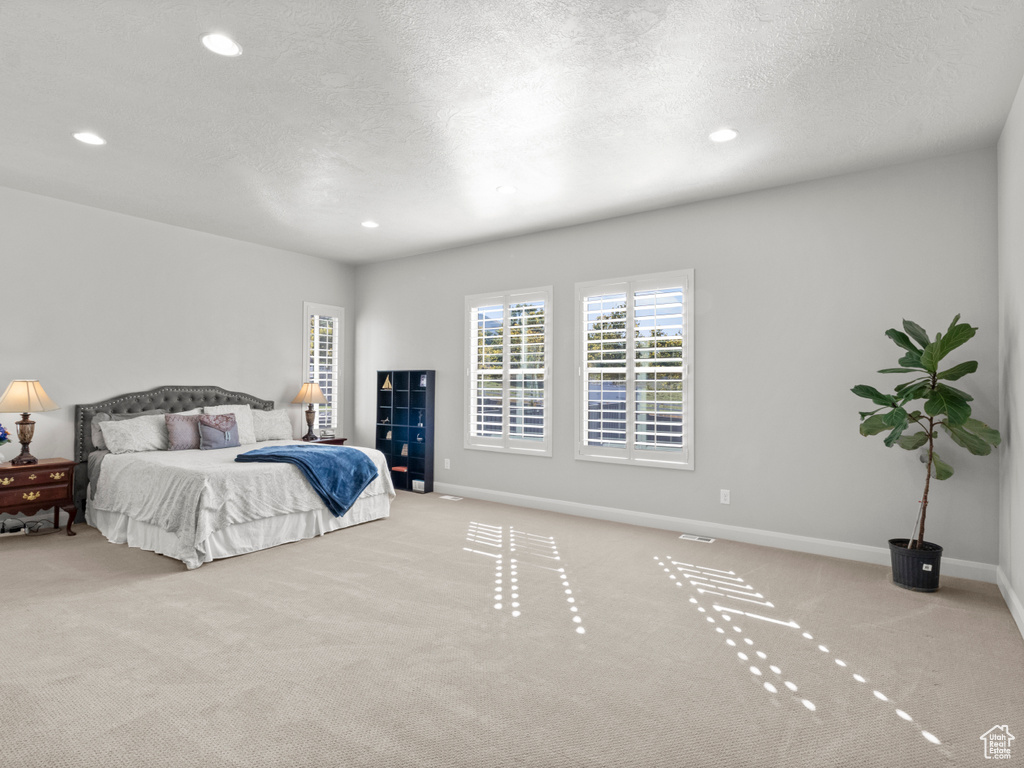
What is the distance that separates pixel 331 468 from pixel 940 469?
4248 mm

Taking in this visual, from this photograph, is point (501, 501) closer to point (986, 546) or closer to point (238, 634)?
point (238, 634)

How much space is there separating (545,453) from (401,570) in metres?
2.21

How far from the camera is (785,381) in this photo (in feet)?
14.1

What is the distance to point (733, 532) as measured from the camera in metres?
4.51

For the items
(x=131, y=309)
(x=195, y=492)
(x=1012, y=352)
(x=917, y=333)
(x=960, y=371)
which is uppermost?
(x=131, y=309)

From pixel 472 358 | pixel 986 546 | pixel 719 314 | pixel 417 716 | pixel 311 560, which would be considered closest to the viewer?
pixel 417 716

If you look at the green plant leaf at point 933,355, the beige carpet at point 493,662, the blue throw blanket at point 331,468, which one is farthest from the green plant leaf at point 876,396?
the blue throw blanket at point 331,468

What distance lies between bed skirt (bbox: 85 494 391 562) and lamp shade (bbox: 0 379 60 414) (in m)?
0.97

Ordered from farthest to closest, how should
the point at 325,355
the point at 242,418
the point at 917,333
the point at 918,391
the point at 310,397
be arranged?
the point at 325,355 → the point at 310,397 → the point at 242,418 → the point at 917,333 → the point at 918,391

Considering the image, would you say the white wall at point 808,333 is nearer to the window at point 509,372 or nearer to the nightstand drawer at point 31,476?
the window at point 509,372

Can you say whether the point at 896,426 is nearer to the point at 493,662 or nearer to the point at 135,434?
the point at 493,662

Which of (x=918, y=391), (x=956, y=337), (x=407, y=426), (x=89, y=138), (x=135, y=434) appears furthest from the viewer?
(x=407, y=426)

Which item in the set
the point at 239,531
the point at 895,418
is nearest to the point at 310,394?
the point at 239,531

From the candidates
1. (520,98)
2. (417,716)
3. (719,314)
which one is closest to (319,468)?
(417,716)
